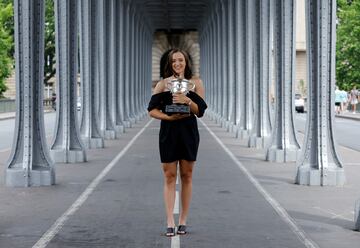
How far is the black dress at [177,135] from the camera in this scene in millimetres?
8883

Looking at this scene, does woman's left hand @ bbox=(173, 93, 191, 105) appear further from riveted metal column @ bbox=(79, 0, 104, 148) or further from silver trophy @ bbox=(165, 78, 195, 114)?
riveted metal column @ bbox=(79, 0, 104, 148)

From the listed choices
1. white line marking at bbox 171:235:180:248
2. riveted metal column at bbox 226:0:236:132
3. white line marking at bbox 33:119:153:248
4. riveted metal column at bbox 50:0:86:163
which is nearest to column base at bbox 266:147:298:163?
white line marking at bbox 33:119:153:248

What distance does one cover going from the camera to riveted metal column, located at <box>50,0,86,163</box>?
19.7 metres

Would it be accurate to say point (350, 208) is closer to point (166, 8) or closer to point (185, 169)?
point (185, 169)

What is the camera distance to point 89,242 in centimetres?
895

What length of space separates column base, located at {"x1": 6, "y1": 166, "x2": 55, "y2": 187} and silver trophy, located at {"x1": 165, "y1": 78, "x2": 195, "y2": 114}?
20.8 ft

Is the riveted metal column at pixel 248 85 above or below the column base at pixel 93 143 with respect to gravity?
above

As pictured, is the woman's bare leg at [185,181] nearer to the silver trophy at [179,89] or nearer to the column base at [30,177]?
the silver trophy at [179,89]

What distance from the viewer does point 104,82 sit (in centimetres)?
3158

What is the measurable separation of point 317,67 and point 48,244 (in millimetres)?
7684

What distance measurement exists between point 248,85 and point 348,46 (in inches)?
1466

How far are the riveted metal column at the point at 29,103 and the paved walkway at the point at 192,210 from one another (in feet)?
1.74

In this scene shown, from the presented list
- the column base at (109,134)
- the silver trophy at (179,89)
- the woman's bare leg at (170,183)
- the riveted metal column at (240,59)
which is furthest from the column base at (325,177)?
the riveted metal column at (240,59)

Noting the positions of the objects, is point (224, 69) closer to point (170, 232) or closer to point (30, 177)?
point (30, 177)
